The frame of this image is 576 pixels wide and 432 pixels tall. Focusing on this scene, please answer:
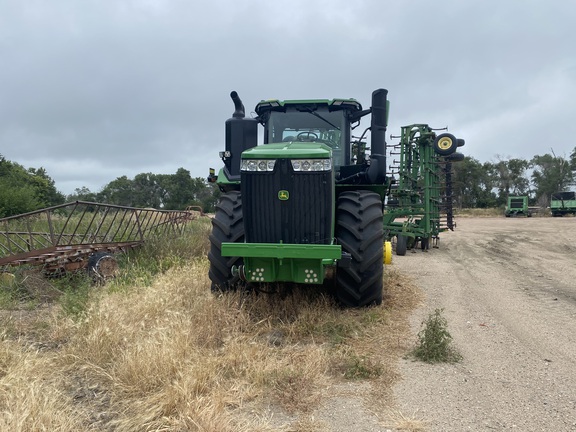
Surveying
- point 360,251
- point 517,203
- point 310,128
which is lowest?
point 360,251

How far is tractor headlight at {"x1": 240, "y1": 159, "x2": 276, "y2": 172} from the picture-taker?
466 cm

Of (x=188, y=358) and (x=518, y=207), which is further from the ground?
(x=518, y=207)

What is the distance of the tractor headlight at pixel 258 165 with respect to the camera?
466cm

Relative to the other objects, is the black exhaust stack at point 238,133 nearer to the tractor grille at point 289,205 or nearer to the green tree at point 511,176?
the tractor grille at point 289,205

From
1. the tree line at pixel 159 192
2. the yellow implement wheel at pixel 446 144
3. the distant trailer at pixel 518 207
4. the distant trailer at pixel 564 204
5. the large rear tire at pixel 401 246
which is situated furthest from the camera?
the tree line at pixel 159 192

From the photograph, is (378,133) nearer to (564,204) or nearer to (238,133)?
(238,133)

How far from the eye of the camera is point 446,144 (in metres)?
12.7

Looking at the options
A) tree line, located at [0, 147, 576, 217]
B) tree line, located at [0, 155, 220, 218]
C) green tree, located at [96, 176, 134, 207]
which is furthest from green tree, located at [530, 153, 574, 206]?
→ green tree, located at [96, 176, 134, 207]

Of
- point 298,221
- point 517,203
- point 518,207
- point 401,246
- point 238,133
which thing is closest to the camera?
point 298,221

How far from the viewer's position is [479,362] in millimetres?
3842

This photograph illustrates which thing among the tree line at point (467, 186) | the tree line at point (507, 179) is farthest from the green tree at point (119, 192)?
the tree line at point (507, 179)

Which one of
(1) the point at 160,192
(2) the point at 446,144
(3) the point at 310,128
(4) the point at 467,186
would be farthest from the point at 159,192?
(3) the point at 310,128

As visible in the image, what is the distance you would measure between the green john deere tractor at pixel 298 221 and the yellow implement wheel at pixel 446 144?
774 cm

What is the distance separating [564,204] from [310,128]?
40967 millimetres
